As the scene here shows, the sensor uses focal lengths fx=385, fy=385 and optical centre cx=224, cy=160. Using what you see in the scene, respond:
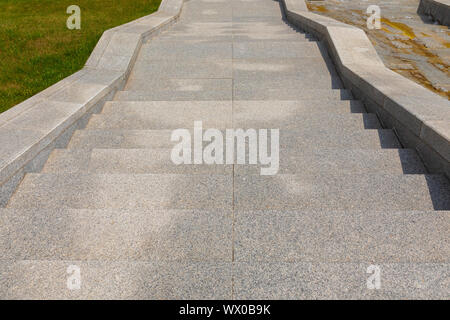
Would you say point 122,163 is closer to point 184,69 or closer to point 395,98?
point 395,98

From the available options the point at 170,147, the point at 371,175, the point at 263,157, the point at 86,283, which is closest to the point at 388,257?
the point at 371,175

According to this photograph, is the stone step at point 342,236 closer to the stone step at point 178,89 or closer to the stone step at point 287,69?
the stone step at point 178,89

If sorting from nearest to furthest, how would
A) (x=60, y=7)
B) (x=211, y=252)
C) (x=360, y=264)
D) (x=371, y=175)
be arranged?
1. (x=360, y=264)
2. (x=211, y=252)
3. (x=371, y=175)
4. (x=60, y=7)

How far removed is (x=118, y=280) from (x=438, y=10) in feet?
49.2

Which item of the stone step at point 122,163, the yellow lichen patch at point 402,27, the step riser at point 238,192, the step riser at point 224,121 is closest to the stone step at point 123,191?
the step riser at point 238,192

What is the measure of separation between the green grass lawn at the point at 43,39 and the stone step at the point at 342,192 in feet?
14.5

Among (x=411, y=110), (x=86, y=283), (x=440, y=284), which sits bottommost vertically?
(x=86, y=283)

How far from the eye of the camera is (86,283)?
2877 millimetres

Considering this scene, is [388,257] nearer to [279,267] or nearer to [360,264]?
[360,264]

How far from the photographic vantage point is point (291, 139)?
213 inches

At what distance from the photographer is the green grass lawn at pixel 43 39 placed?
7223mm

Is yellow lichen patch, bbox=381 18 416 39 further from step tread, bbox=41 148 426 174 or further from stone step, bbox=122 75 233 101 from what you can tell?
step tread, bbox=41 148 426 174

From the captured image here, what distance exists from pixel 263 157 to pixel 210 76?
165 inches

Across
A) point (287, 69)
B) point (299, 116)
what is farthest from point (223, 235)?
point (287, 69)
